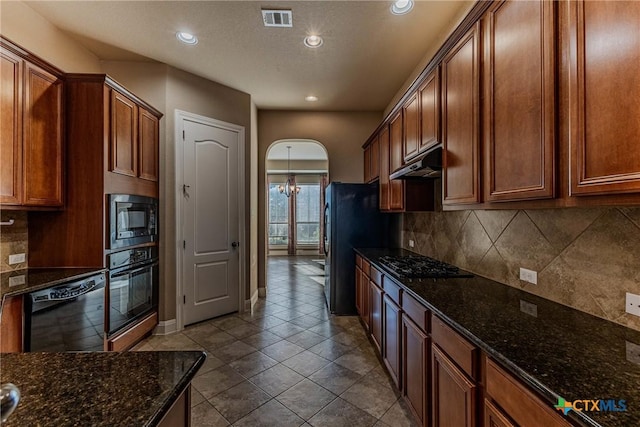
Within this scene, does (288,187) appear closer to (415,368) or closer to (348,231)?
(348,231)

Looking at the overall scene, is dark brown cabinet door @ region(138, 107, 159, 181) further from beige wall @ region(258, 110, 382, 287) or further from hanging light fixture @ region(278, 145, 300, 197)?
hanging light fixture @ region(278, 145, 300, 197)

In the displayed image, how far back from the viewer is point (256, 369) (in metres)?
2.59

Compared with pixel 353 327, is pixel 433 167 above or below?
above

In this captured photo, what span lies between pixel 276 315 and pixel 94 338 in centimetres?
205

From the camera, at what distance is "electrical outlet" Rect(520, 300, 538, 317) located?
141 centimetres

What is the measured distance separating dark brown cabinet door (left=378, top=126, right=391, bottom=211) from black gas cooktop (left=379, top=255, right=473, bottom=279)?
0.88 m

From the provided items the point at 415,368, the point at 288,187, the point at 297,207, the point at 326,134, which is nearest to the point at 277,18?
the point at 326,134

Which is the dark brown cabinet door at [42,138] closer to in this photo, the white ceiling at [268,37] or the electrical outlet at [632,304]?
the white ceiling at [268,37]

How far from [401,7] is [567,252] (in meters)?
2.15

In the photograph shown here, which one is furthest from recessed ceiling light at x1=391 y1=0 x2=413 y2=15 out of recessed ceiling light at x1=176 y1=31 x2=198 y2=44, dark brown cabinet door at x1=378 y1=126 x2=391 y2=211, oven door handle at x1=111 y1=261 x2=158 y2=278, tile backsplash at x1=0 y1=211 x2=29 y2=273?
tile backsplash at x1=0 y1=211 x2=29 y2=273

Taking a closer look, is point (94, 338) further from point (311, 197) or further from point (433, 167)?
point (311, 197)

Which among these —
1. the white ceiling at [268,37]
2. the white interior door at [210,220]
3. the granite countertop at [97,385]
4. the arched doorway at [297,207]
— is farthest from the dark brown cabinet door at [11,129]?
the arched doorway at [297,207]

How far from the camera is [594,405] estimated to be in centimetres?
75

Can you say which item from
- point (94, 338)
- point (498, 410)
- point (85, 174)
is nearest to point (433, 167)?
point (498, 410)
